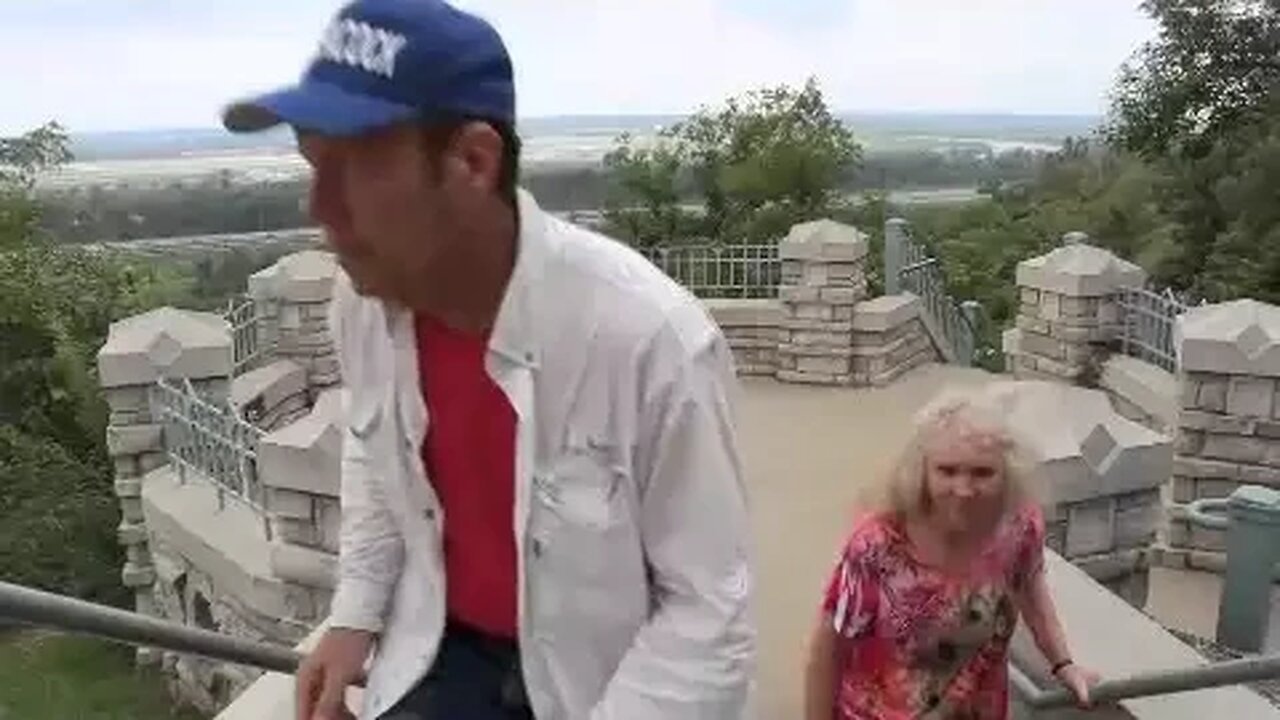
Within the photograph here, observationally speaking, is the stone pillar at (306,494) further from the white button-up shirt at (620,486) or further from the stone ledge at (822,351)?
the stone ledge at (822,351)

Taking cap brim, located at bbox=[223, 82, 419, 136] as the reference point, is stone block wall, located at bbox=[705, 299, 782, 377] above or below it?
below

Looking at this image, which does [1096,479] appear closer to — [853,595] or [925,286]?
[853,595]

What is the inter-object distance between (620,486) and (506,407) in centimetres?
18

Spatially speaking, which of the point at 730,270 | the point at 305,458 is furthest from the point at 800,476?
the point at 730,270

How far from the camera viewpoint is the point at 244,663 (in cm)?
254

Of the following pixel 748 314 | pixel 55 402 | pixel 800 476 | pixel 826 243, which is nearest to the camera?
pixel 800 476

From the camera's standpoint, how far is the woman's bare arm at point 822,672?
9.70ft

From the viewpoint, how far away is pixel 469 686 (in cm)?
181

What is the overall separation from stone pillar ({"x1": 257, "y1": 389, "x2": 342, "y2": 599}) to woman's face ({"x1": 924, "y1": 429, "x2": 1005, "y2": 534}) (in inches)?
106

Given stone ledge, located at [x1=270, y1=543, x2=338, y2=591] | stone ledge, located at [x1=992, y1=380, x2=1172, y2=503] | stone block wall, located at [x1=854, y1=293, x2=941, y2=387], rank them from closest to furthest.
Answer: stone ledge, located at [x1=992, y1=380, x2=1172, y2=503], stone ledge, located at [x1=270, y1=543, x2=338, y2=591], stone block wall, located at [x1=854, y1=293, x2=941, y2=387]

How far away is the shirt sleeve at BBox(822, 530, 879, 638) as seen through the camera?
290cm

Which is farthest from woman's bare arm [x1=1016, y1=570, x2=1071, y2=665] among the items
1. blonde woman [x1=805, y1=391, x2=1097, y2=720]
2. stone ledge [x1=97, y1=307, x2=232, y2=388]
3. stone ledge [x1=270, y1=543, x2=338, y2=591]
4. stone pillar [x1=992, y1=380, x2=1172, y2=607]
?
stone ledge [x1=97, y1=307, x2=232, y2=388]

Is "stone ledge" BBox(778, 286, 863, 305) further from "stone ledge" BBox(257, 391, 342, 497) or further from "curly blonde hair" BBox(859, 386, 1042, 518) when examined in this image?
"curly blonde hair" BBox(859, 386, 1042, 518)

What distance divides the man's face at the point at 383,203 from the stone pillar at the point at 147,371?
6644 mm
